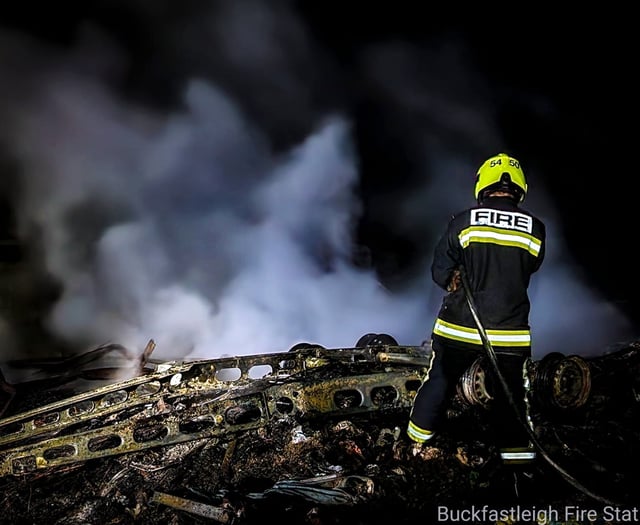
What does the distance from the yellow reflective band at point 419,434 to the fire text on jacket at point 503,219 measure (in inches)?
54.7

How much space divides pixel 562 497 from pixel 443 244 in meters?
1.63

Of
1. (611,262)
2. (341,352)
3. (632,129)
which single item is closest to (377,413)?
(341,352)

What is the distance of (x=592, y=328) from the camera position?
25.1 feet

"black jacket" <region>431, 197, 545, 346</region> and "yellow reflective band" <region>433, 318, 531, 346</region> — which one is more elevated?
"black jacket" <region>431, 197, 545, 346</region>

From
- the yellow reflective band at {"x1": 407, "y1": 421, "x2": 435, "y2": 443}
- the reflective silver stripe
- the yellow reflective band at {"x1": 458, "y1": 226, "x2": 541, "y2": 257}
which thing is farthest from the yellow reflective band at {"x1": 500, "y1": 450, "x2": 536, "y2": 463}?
the yellow reflective band at {"x1": 458, "y1": 226, "x2": 541, "y2": 257}

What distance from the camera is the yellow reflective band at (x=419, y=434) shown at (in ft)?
8.73

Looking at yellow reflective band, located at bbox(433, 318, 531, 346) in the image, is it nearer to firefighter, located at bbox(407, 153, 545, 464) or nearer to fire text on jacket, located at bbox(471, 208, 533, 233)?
firefighter, located at bbox(407, 153, 545, 464)

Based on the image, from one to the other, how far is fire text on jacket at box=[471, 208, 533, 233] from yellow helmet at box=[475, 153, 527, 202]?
7.2 inches

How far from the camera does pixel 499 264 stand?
8.13ft

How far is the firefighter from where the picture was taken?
2.46 meters

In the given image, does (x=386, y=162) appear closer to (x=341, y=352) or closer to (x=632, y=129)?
(x=632, y=129)

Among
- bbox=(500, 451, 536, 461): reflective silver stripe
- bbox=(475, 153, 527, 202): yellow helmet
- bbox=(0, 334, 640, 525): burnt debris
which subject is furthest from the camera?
bbox=(475, 153, 527, 202): yellow helmet

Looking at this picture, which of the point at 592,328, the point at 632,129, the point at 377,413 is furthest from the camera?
the point at 632,129

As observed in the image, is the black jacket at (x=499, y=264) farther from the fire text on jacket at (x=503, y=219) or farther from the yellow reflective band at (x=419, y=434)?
the yellow reflective band at (x=419, y=434)
